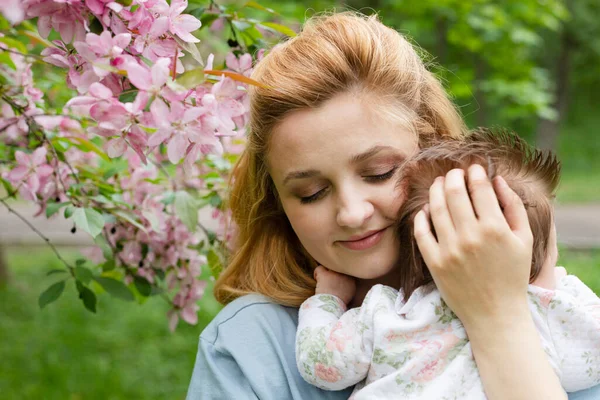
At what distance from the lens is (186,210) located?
5.47 feet

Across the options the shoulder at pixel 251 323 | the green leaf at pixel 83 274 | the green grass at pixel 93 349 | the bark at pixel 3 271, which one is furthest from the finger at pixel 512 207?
the bark at pixel 3 271

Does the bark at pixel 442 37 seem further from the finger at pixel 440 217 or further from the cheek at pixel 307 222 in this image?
the finger at pixel 440 217

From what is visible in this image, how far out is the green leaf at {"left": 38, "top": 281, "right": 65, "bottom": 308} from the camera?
192 cm

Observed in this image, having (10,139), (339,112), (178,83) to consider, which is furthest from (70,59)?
(10,139)

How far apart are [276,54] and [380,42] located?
25cm

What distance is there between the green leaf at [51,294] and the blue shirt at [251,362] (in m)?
0.58

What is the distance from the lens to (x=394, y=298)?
4.77 feet

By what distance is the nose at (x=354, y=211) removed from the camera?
4.70ft

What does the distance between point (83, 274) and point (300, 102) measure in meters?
0.83

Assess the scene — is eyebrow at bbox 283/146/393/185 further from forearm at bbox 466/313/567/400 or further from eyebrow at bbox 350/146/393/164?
forearm at bbox 466/313/567/400

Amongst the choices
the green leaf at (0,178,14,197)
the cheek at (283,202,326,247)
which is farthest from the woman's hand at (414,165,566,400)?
the green leaf at (0,178,14,197)

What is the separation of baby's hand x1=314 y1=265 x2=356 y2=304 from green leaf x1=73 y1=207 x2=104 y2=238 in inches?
20.0

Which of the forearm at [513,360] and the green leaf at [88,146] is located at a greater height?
the forearm at [513,360]

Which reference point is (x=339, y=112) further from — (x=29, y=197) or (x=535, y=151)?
(x=29, y=197)
